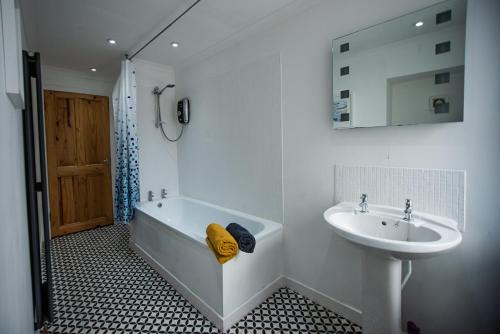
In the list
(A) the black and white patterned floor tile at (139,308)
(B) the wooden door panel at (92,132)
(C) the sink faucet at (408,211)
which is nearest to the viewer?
(C) the sink faucet at (408,211)

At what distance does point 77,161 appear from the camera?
3641 mm

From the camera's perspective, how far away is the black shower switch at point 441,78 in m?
1.30

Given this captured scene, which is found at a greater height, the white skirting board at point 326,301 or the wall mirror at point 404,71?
the wall mirror at point 404,71

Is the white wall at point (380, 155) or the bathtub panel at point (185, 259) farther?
the bathtub panel at point (185, 259)

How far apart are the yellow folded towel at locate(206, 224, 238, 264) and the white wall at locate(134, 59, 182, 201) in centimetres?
186

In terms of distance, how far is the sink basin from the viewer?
108 centimetres

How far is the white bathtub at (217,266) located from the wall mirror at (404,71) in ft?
3.90

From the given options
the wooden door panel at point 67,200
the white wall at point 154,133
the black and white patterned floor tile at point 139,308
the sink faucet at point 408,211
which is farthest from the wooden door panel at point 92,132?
the sink faucet at point 408,211

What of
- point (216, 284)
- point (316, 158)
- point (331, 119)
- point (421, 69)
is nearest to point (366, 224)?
point (316, 158)

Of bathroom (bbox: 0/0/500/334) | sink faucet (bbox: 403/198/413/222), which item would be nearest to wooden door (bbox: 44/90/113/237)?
bathroom (bbox: 0/0/500/334)

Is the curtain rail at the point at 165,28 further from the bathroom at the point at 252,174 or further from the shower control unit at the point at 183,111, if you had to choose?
the shower control unit at the point at 183,111

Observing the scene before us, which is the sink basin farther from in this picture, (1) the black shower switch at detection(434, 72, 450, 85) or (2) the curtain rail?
(2) the curtain rail

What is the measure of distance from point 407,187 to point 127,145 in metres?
2.75

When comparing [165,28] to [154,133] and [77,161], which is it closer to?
[154,133]
